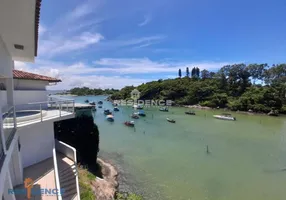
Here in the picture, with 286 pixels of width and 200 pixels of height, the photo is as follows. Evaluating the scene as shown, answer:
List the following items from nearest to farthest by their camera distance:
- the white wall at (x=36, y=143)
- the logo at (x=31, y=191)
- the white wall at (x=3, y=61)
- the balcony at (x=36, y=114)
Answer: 1. the balcony at (x=36, y=114)
2. the white wall at (x=3, y=61)
3. the logo at (x=31, y=191)
4. the white wall at (x=36, y=143)

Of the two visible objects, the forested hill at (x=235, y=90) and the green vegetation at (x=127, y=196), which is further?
the forested hill at (x=235, y=90)

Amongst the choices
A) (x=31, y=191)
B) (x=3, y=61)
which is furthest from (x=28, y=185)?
(x=3, y=61)

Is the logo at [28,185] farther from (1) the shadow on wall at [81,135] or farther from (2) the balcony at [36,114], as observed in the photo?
(1) the shadow on wall at [81,135]

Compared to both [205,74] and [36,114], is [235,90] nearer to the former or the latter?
[205,74]

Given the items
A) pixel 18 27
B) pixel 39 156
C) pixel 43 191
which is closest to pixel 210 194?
pixel 43 191

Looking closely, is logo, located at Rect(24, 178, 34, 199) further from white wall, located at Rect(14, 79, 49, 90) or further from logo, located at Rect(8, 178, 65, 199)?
white wall, located at Rect(14, 79, 49, 90)

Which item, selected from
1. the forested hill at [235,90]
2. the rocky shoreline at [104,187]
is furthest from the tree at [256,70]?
the rocky shoreline at [104,187]
